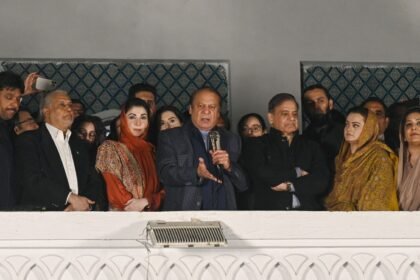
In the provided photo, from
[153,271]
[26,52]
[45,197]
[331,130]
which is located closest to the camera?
[153,271]

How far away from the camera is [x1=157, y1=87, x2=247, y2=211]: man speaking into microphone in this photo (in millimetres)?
8352

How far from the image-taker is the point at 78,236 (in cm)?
786

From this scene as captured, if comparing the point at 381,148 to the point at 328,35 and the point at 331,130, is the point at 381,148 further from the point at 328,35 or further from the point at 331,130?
the point at 328,35

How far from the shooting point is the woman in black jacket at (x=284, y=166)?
28.2 ft

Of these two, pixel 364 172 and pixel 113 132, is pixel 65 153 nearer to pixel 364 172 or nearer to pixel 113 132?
pixel 113 132

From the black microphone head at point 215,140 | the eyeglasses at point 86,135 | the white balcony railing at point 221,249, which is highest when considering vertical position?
the eyeglasses at point 86,135

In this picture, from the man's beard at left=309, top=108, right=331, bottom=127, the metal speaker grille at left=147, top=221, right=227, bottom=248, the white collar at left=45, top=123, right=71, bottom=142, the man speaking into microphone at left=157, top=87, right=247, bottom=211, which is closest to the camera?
the metal speaker grille at left=147, top=221, right=227, bottom=248

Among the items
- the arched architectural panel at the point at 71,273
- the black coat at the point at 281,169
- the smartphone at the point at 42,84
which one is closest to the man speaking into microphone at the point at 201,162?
the black coat at the point at 281,169

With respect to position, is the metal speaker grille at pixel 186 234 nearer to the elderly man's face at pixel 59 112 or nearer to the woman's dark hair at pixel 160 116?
the elderly man's face at pixel 59 112

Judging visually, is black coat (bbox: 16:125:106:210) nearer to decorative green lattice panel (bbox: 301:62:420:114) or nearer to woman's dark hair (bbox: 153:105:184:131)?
woman's dark hair (bbox: 153:105:184:131)

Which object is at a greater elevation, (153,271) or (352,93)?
(352,93)

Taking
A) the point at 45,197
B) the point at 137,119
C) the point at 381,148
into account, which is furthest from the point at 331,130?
the point at 45,197

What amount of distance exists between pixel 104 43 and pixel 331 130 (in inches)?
85.4

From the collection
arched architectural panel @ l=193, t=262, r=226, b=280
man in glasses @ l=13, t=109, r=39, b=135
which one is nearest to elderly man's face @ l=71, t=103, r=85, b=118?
man in glasses @ l=13, t=109, r=39, b=135
